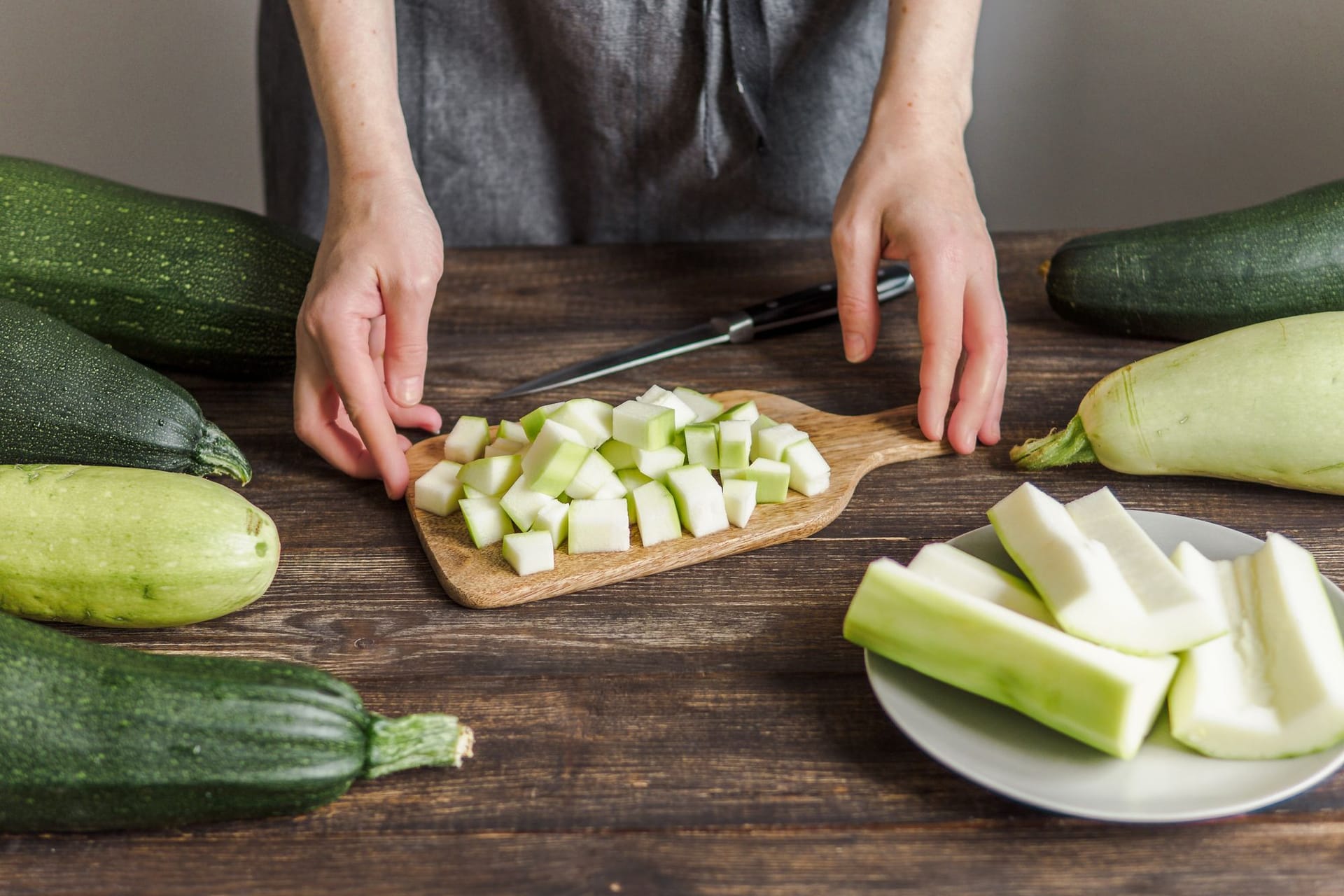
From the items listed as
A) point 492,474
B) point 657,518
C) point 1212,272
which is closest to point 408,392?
point 492,474

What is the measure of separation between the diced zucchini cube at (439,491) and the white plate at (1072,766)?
67 centimetres

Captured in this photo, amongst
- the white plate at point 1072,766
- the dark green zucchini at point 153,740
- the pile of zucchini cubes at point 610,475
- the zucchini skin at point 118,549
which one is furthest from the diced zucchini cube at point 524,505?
the white plate at point 1072,766

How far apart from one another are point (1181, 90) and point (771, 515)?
2.63 m

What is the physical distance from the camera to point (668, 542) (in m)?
1.48

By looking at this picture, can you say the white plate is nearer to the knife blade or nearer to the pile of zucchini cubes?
the pile of zucchini cubes

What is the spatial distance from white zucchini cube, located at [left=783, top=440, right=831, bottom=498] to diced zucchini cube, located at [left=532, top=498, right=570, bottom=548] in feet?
1.07

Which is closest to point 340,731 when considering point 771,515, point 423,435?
point 771,515

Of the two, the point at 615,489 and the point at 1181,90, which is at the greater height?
the point at 1181,90

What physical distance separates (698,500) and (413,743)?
514 millimetres

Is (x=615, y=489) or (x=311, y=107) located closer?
(x=615, y=489)

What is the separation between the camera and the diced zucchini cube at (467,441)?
165cm

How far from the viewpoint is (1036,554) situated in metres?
1.19

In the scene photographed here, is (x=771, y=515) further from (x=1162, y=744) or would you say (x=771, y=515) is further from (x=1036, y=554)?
(x=1162, y=744)

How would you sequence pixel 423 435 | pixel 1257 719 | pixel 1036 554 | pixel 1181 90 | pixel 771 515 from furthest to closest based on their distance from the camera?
1. pixel 1181 90
2. pixel 423 435
3. pixel 771 515
4. pixel 1036 554
5. pixel 1257 719
